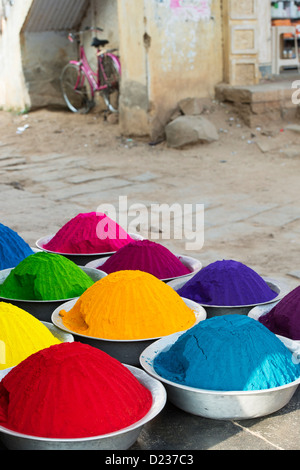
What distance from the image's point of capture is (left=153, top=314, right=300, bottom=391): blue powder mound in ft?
6.20

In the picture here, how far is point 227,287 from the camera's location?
2.49m

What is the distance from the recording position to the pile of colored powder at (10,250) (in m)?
2.95

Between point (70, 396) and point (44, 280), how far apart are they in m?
0.87

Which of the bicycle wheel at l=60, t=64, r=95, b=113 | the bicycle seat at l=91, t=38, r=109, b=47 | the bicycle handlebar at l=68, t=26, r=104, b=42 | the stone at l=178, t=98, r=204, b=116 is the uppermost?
the bicycle handlebar at l=68, t=26, r=104, b=42

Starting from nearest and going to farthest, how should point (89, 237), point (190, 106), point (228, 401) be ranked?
point (228, 401), point (89, 237), point (190, 106)

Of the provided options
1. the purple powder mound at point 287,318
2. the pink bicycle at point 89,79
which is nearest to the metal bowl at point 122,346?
the purple powder mound at point 287,318

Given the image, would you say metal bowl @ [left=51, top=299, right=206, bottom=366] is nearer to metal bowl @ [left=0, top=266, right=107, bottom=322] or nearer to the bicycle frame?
metal bowl @ [left=0, top=266, right=107, bottom=322]

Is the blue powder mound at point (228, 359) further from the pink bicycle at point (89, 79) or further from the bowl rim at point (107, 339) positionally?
the pink bicycle at point (89, 79)

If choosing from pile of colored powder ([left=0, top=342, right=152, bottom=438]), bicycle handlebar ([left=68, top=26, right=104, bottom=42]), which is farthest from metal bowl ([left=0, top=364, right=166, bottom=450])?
bicycle handlebar ([left=68, top=26, right=104, bottom=42])

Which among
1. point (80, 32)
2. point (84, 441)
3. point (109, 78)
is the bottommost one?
point (84, 441)

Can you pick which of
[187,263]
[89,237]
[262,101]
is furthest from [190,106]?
[187,263]

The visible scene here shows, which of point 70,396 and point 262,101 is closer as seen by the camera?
point 70,396

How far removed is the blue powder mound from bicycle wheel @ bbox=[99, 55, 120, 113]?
6.64 m

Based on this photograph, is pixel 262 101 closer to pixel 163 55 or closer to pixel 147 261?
pixel 163 55
